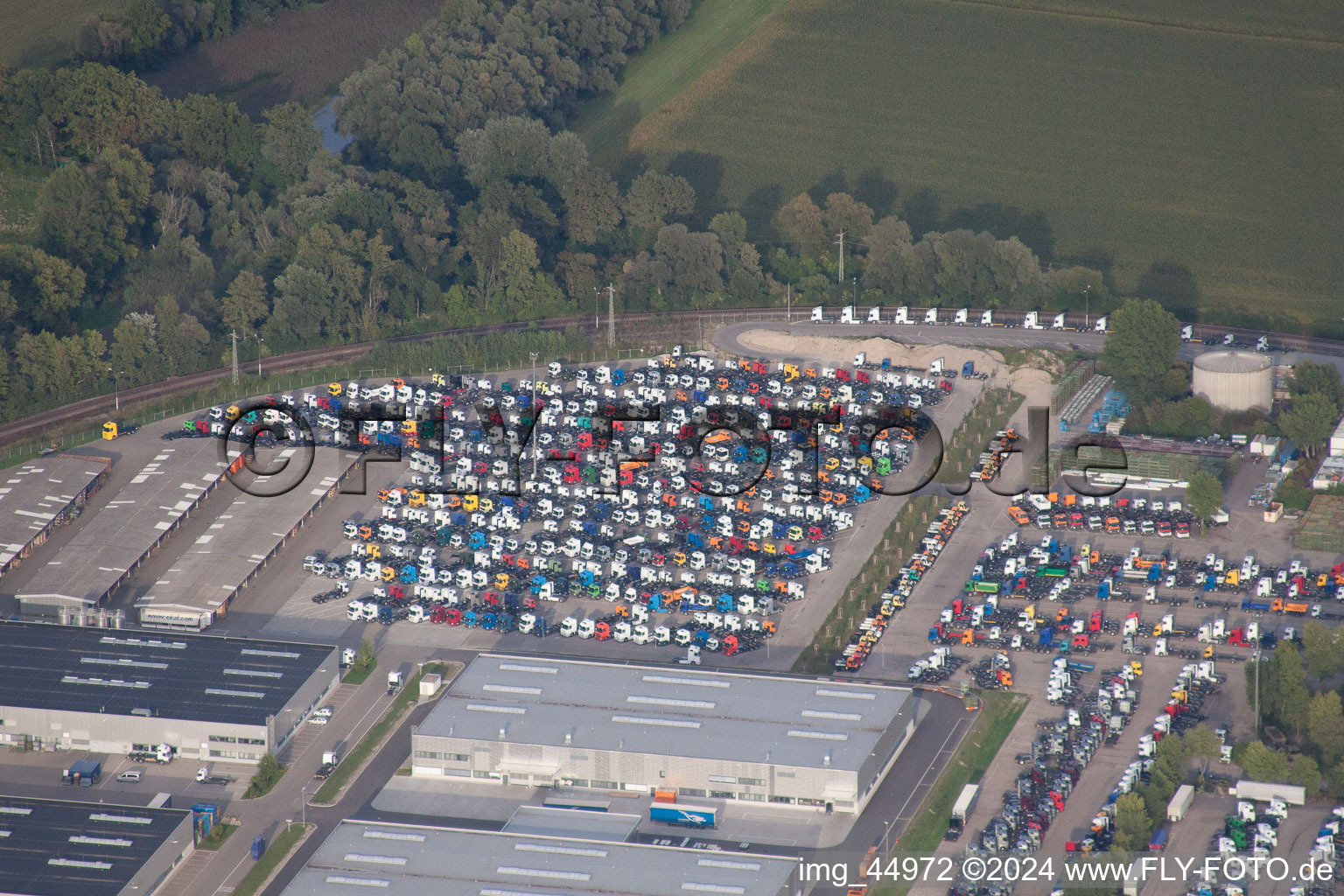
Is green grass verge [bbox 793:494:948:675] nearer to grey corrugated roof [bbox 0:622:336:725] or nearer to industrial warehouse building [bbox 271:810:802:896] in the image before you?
industrial warehouse building [bbox 271:810:802:896]

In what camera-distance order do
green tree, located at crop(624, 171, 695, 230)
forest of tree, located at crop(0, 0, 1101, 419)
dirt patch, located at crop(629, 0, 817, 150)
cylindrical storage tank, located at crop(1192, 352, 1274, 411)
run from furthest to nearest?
dirt patch, located at crop(629, 0, 817, 150)
green tree, located at crop(624, 171, 695, 230)
forest of tree, located at crop(0, 0, 1101, 419)
cylindrical storage tank, located at crop(1192, 352, 1274, 411)

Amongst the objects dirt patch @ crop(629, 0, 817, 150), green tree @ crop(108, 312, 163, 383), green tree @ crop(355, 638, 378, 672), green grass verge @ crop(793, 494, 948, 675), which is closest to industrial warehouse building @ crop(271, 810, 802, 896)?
green tree @ crop(355, 638, 378, 672)

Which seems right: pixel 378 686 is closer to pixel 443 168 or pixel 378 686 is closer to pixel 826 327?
pixel 826 327

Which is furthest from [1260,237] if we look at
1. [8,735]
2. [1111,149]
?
[8,735]

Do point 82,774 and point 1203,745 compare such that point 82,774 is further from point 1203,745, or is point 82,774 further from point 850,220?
point 850,220

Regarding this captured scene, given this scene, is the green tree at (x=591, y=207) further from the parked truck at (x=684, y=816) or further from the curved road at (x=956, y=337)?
the parked truck at (x=684, y=816)

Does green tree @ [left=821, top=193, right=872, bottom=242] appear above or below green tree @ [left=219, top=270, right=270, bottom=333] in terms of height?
above

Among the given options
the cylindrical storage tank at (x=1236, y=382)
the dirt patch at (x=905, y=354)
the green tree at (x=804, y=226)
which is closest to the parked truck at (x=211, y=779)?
the dirt patch at (x=905, y=354)
